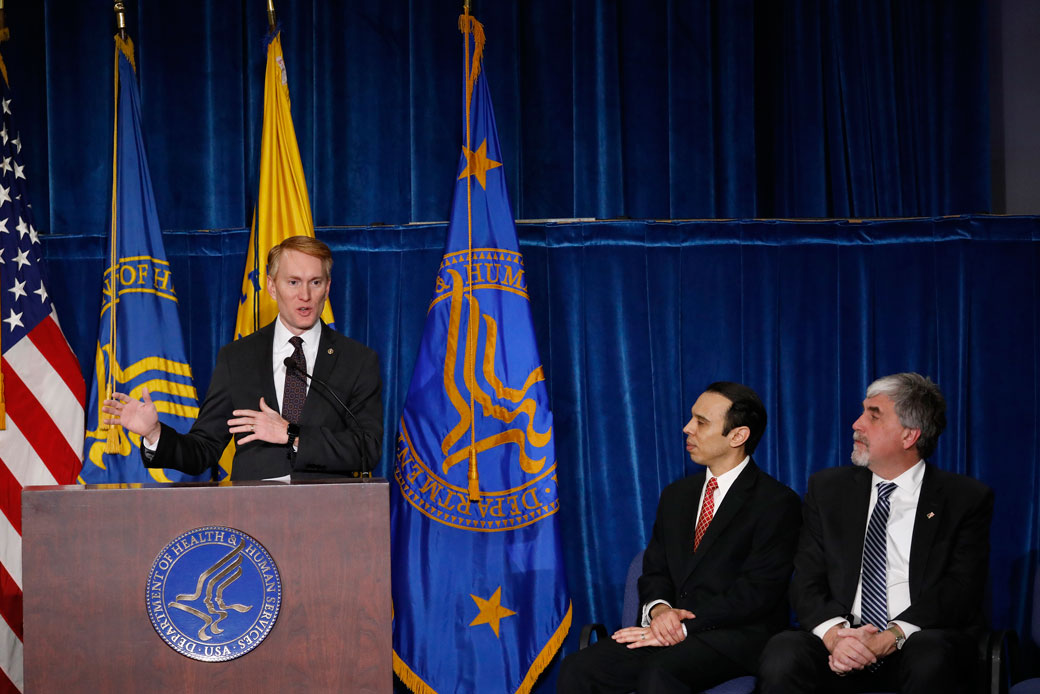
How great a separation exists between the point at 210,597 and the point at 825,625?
2.05m

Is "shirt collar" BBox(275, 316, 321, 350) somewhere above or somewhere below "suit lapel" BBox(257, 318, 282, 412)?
above

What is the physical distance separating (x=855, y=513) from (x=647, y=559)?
0.76 metres

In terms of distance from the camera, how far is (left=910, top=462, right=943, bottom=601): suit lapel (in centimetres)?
353

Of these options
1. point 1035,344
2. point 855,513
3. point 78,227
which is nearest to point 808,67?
point 1035,344

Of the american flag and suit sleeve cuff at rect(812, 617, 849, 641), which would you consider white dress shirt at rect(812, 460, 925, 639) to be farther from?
the american flag

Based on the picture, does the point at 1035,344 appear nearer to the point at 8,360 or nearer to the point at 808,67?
the point at 808,67

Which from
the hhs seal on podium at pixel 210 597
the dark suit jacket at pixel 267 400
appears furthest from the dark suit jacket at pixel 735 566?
the hhs seal on podium at pixel 210 597

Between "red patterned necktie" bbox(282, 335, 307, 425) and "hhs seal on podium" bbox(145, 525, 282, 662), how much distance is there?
36.5 inches

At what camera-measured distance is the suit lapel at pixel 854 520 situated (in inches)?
142

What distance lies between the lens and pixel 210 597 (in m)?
2.57

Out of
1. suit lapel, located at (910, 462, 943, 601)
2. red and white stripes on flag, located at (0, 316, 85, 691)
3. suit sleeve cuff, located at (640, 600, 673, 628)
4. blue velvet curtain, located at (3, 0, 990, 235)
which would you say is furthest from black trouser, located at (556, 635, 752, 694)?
red and white stripes on flag, located at (0, 316, 85, 691)

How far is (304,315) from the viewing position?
3.62 metres

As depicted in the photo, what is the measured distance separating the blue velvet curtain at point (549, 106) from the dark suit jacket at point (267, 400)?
Result: 1.47 m

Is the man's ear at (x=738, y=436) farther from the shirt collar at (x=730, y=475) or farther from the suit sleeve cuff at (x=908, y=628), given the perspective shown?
the suit sleeve cuff at (x=908, y=628)
